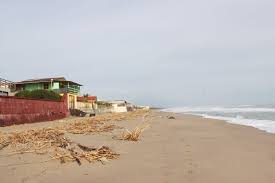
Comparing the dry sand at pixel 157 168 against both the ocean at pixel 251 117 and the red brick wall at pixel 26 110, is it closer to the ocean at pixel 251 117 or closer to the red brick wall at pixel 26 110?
the ocean at pixel 251 117

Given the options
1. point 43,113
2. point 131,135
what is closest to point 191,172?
point 131,135

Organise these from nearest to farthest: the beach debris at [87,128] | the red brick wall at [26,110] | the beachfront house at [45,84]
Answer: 1. the beach debris at [87,128]
2. the red brick wall at [26,110]
3. the beachfront house at [45,84]

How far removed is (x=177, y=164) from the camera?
6660mm

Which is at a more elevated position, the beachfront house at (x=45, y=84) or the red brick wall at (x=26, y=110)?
the beachfront house at (x=45, y=84)

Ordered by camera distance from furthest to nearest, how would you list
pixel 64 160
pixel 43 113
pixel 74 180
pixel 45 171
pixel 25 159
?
1. pixel 43 113
2. pixel 25 159
3. pixel 64 160
4. pixel 45 171
5. pixel 74 180

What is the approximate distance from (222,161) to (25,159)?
13.0ft

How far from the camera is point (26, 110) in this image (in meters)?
24.7

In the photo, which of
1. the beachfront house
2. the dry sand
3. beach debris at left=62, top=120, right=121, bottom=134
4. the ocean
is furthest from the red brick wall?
the beachfront house

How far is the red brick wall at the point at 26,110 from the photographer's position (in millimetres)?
21438

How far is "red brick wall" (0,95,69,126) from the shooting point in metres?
21.4

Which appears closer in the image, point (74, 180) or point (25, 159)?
point (74, 180)

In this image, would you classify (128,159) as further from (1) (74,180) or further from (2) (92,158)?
(1) (74,180)

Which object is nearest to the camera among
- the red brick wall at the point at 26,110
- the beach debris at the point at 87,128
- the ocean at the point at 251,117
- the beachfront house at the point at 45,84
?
the beach debris at the point at 87,128

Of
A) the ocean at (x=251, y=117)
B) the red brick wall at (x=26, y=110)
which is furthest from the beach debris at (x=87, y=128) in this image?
the ocean at (x=251, y=117)
